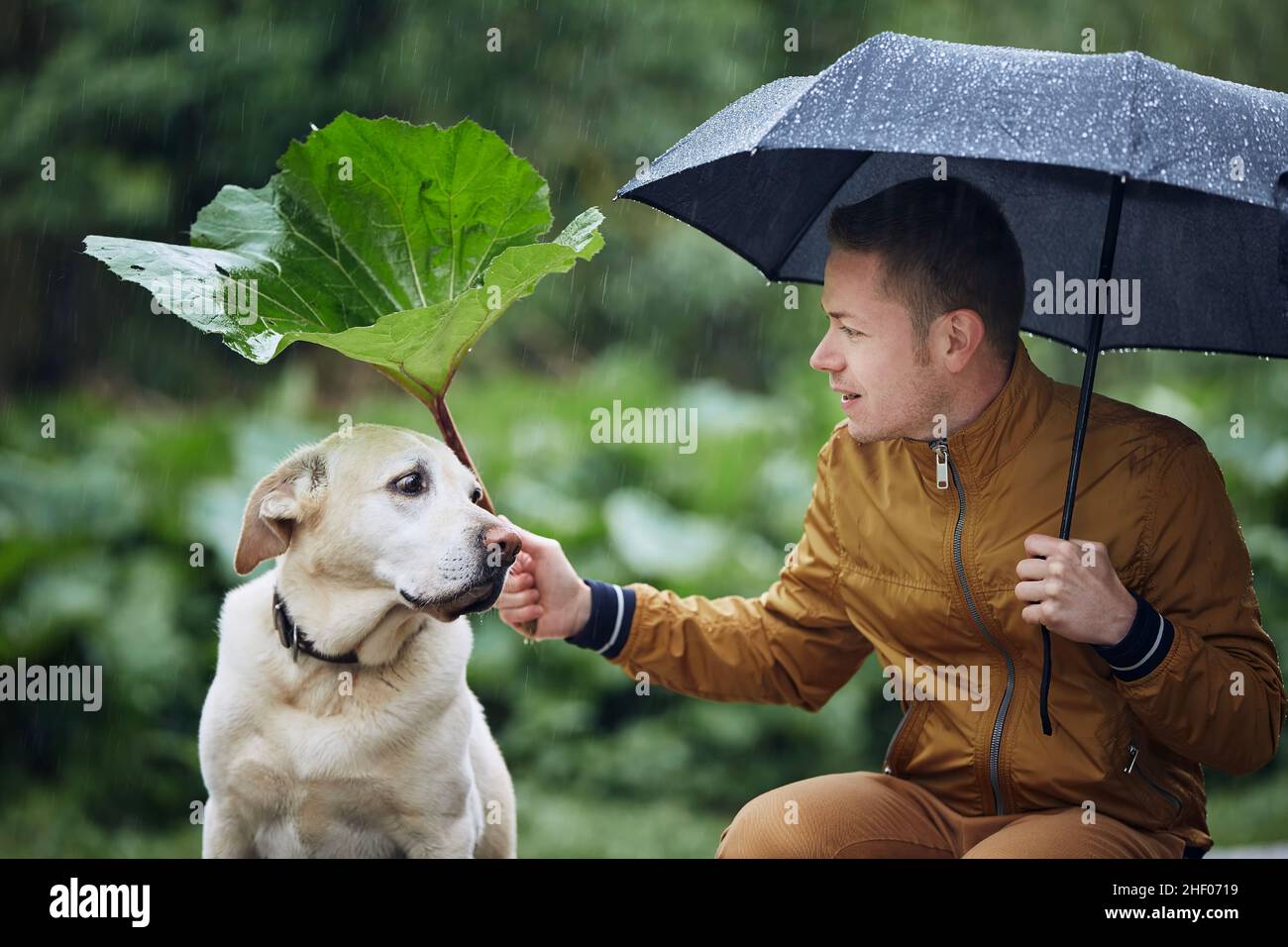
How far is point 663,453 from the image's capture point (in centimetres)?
650

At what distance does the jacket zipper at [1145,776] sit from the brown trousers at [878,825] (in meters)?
0.07

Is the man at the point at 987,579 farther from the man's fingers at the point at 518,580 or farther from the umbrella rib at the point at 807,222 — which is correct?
the umbrella rib at the point at 807,222

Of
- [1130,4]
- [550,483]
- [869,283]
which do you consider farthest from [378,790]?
[1130,4]

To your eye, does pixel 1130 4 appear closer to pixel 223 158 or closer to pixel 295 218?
pixel 223 158

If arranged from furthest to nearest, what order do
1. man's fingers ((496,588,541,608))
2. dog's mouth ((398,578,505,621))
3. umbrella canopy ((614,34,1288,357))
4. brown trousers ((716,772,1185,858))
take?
1. man's fingers ((496,588,541,608))
2. brown trousers ((716,772,1185,858))
3. dog's mouth ((398,578,505,621))
4. umbrella canopy ((614,34,1288,357))

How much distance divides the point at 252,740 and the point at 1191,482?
1.87m

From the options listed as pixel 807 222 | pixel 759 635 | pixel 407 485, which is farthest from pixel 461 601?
pixel 807 222

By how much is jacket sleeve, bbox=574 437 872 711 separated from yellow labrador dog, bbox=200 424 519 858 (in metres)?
0.54

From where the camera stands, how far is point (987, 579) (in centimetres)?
266

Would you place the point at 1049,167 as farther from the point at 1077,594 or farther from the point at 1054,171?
the point at 1077,594

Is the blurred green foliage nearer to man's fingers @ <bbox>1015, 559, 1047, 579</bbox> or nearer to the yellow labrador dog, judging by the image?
man's fingers @ <bbox>1015, 559, 1047, 579</bbox>

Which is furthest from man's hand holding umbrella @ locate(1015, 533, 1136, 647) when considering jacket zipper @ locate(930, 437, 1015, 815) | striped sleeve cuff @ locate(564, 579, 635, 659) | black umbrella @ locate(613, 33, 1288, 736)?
striped sleeve cuff @ locate(564, 579, 635, 659)

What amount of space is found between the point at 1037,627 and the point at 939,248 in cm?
78

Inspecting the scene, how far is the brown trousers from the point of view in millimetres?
2602
